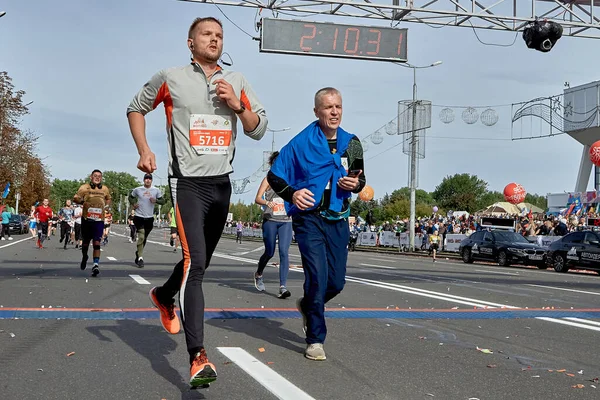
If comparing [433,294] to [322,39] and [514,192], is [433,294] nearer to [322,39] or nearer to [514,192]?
[322,39]

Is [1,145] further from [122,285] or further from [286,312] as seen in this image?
[286,312]

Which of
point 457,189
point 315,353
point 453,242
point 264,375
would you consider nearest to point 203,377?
point 264,375

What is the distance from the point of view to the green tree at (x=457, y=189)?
122562mm

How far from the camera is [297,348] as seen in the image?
551cm

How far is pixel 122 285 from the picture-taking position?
10.3 m

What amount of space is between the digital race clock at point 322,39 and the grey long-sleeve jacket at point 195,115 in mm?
11429

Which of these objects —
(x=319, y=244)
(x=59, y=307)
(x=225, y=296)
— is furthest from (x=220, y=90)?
(x=225, y=296)

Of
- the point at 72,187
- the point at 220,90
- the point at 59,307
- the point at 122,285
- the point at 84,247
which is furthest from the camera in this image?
the point at 72,187

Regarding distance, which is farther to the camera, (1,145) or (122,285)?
(1,145)

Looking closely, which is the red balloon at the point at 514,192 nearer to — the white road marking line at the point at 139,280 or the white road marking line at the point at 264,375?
the white road marking line at the point at 139,280

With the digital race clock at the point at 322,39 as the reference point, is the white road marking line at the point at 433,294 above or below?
below

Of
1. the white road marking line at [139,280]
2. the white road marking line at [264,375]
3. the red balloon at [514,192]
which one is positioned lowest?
the white road marking line at [264,375]

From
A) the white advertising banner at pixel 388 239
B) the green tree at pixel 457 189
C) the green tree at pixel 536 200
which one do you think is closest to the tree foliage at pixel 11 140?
the white advertising banner at pixel 388 239

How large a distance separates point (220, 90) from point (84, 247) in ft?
28.8
